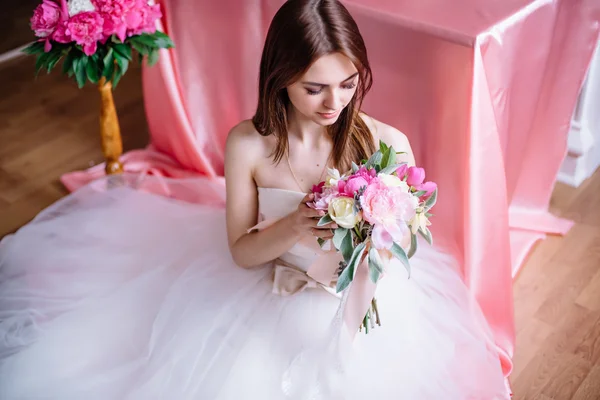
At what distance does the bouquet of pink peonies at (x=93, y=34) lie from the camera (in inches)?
67.5

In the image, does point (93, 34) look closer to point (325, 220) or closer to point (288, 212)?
point (288, 212)

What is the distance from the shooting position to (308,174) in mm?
1357

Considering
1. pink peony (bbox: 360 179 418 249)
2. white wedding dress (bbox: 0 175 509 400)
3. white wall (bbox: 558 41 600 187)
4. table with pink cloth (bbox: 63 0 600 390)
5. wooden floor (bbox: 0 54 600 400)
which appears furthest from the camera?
white wall (bbox: 558 41 600 187)

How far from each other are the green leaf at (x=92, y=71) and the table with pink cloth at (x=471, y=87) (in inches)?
12.3

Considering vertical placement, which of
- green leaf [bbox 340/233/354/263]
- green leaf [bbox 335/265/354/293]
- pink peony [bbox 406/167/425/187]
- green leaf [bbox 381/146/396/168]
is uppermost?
green leaf [bbox 381/146/396/168]

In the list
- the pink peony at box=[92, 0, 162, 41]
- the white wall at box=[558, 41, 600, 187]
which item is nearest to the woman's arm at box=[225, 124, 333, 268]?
the pink peony at box=[92, 0, 162, 41]

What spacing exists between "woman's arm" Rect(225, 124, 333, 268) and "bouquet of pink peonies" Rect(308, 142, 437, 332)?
7.6 inches

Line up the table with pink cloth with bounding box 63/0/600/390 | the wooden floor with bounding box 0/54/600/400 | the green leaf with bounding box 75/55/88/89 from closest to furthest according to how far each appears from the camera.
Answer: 1. the table with pink cloth with bounding box 63/0/600/390
2. the wooden floor with bounding box 0/54/600/400
3. the green leaf with bounding box 75/55/88/89

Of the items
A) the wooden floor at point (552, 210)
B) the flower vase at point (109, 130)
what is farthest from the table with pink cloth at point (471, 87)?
the flower vase at point (109, 130)

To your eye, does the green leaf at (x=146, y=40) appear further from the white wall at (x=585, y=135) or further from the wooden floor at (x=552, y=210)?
the white wall at (x=585, y=135)

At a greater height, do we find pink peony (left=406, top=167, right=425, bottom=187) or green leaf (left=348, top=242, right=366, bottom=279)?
pink peony (left=406, top=167, right=425, bottom=187)

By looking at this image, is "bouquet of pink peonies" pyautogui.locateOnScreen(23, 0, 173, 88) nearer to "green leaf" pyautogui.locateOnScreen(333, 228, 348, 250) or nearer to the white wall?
"green leaf" pyautogui.locateOnScreen(333, 228, 348, 250)

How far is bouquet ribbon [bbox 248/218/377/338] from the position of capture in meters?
1.20

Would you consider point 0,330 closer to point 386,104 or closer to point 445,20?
point 386,104
